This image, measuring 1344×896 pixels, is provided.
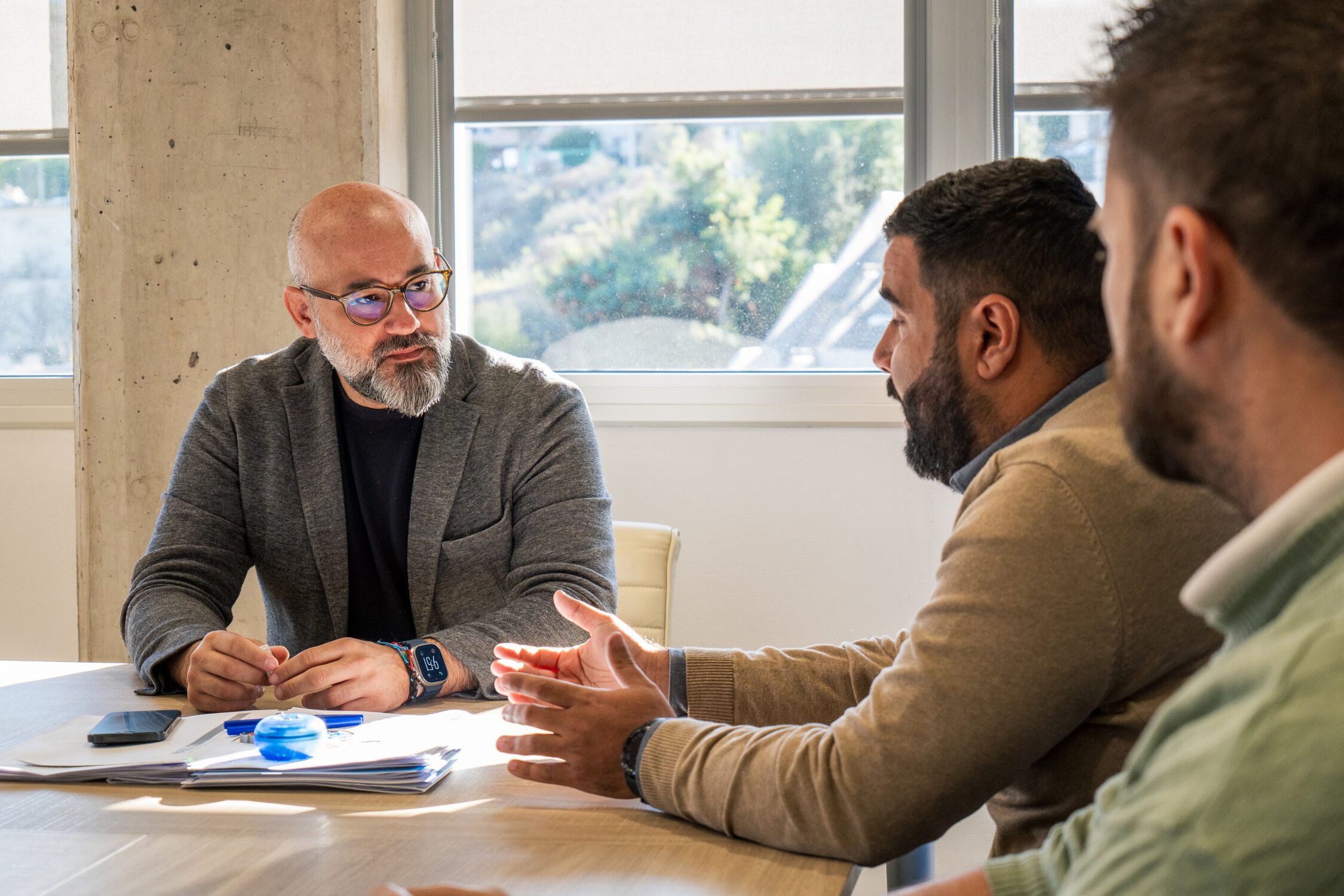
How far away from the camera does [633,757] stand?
1.19m

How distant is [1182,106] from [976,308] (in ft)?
2.35

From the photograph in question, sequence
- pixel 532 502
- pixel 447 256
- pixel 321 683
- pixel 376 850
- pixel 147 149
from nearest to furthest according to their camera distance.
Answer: pixel 376 850 → pixel 321 683 → pixel 532 502 → pixel 147 149 → pixel 447 256

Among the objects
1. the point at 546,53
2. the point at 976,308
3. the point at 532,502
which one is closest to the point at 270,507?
the point at 532,502

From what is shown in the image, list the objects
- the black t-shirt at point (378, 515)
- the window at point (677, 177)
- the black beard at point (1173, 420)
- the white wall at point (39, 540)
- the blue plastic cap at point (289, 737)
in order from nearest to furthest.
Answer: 1. the black beard at point (1173, 420)
2. the blue plastic cap at point (289, 737)
3. the black t-shirt at point (378, 515)
4. the window at point (677, 177)
5. the white wall at point (39, 540)

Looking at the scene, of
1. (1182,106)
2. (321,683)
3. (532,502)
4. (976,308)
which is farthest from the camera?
(532,502)

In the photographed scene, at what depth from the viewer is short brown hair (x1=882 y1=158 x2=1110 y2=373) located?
4.45 feet

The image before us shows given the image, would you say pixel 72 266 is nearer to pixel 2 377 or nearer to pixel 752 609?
pixel 2 377

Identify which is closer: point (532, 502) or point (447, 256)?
point (532, 502)

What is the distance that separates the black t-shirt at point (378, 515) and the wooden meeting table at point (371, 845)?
91 centimetres

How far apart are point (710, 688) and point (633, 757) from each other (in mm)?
283

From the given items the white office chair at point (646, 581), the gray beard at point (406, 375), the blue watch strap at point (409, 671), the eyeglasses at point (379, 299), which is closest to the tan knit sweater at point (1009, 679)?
the blue watch strap at point (409, 671)

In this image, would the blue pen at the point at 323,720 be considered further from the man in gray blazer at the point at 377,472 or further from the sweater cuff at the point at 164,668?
the man in gray blazer at the point at 377,472

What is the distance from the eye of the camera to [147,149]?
3.15m

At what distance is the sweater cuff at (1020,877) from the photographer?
948mm
